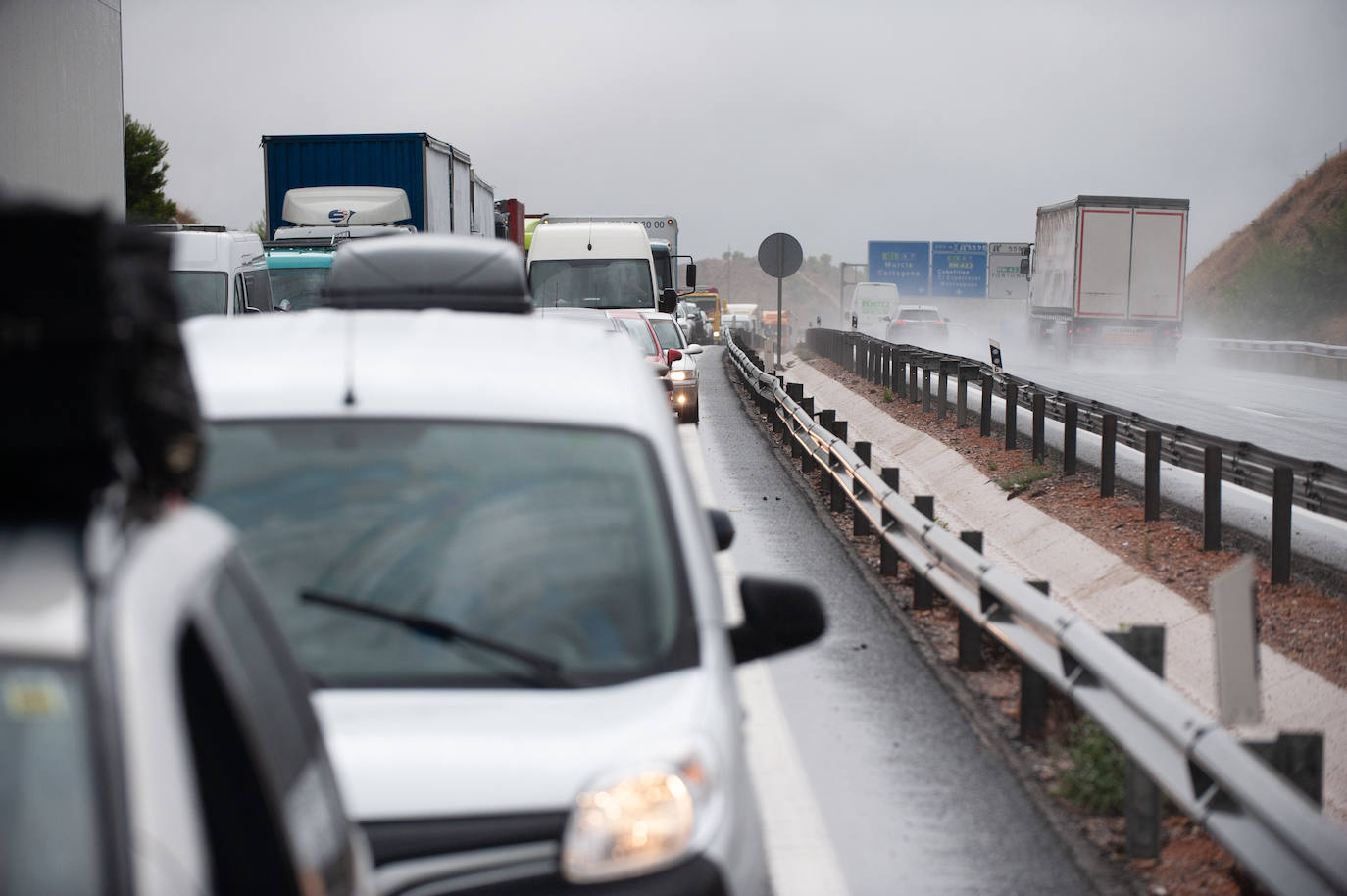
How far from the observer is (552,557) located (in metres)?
3.67

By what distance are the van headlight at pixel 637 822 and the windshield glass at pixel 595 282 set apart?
2248cm

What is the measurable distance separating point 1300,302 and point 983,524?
6402 centimetres

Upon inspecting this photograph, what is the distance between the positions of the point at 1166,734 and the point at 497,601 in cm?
227

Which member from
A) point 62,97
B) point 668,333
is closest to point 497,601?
point 62,97

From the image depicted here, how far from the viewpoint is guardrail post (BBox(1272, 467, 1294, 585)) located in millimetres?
9867

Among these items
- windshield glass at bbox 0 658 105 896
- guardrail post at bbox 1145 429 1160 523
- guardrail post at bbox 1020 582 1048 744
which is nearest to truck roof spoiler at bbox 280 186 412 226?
guardrail post at bbox 1145 429 1160 523

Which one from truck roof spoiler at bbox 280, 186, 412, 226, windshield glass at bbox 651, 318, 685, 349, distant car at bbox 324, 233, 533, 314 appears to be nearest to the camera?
distant car at bbox 324, 233, 533, 314

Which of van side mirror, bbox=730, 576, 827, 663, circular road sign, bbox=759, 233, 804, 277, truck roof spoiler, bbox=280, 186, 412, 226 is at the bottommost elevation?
van side mirror, bbox=730, 576, 827, 663

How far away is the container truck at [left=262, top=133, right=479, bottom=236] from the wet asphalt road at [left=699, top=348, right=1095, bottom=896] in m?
16.9

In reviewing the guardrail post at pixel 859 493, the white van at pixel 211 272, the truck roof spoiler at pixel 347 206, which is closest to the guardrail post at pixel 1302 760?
the guardrail post at pixel 859 493

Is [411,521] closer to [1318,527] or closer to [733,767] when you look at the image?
[733,767]

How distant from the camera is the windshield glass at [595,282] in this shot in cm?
2544

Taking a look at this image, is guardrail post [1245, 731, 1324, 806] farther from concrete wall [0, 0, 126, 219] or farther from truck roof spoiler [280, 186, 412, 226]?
truck roof spoiler [280, 186, 412, 226]

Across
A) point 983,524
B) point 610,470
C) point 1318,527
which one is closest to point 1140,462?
point 983,524
